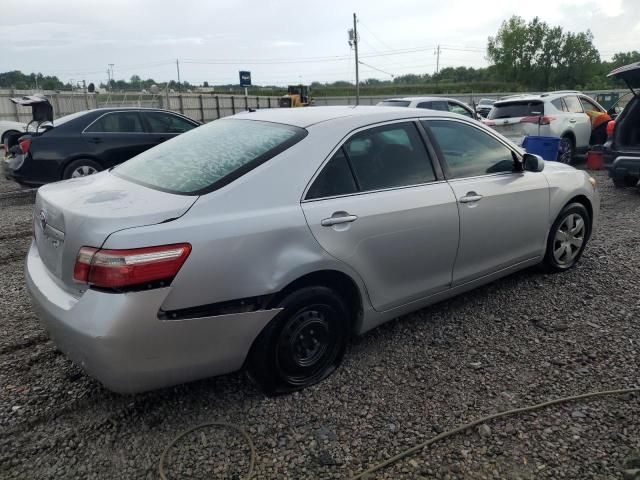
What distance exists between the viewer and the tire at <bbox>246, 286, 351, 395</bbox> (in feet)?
8.59

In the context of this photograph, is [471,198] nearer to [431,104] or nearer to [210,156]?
[210,156]

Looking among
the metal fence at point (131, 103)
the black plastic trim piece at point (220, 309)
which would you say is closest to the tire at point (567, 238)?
the black plastic trim piece at point (220, 309)

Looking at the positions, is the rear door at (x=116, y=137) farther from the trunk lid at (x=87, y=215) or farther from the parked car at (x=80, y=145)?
the trunk lid at (x=87, y=215)

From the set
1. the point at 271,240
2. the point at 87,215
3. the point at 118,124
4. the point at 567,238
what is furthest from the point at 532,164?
the point at 118,124

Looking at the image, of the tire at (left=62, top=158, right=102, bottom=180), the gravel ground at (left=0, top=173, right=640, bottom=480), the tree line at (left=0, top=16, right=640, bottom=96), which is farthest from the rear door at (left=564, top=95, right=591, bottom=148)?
the tree line at (left=0, top=16, right=640, bottom=96)

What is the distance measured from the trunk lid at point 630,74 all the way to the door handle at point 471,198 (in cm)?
549

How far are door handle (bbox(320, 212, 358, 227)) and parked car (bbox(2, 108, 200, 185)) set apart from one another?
645 centimetres

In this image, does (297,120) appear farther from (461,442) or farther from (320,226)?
(461,442)

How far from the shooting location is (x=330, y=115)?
3.17 meters

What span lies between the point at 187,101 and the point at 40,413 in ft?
77.3

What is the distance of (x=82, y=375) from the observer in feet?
10.0

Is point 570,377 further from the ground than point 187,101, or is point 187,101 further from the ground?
point 187,101

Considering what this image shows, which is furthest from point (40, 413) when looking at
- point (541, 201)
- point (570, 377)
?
point (541, 201)

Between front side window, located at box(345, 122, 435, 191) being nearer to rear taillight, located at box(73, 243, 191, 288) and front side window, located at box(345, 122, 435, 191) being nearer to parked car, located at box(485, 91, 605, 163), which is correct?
rear taillight, located at box(73, 243, 191, 288)
